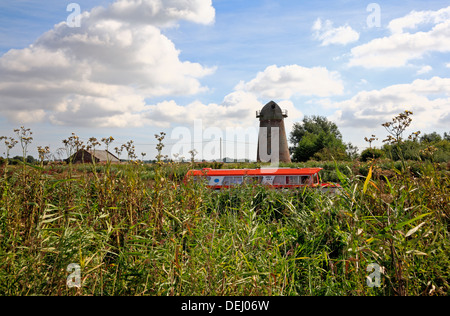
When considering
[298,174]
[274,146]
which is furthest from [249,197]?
[274,146]

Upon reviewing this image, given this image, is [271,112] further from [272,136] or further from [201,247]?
[201,247]

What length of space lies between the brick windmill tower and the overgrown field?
3746 cm

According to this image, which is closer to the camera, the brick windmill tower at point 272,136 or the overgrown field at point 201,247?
the overgrown field at point 201,247

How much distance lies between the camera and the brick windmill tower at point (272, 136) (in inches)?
1650

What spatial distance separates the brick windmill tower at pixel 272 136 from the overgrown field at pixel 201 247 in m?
37.5

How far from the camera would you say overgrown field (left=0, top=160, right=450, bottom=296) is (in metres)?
2.84

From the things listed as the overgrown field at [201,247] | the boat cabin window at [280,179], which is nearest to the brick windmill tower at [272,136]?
the boat cabin window at [280,179]

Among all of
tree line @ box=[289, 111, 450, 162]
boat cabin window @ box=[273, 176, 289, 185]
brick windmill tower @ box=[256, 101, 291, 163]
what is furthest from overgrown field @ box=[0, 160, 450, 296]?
brick windmill tower @ box=[256, 101, 291, 163]

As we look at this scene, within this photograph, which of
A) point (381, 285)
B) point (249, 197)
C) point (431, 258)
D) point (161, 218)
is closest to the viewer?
point (381, 285)

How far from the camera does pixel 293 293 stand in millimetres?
3117

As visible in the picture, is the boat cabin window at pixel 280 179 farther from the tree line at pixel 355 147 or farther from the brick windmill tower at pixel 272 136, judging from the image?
the brick windmill tower at pixel 272 136

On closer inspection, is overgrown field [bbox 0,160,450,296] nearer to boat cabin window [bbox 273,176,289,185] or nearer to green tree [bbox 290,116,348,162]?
boat cabin window [bbox 273,176,289,185]
